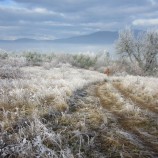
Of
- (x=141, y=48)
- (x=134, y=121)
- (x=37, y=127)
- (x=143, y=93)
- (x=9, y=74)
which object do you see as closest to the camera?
(x=37, y=127)

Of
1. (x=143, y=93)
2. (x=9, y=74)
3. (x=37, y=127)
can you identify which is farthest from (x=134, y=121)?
(x=9, y=74)

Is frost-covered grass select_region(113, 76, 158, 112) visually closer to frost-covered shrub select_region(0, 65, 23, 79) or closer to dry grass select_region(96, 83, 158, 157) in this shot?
dry grass select_region(96, 83, 158, 157)

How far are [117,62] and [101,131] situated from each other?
159 ft

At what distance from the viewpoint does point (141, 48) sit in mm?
53594

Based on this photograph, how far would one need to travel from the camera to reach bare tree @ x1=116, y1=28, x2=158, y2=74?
52.4 metres

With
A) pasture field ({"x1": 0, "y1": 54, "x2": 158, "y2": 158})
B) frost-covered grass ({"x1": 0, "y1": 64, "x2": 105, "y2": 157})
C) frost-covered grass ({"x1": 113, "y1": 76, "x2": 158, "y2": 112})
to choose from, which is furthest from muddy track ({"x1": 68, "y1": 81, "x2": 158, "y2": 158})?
frost-covered grass ({"x1": 113, "y1": 76, "x2": 158, "y2": 112})

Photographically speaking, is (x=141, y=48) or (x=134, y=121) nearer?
(x=134, y=121)

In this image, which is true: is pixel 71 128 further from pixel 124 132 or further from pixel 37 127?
pixel 124 132

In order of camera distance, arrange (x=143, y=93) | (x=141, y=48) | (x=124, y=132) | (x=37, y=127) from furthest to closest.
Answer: (x=141, y=48) < (x=143, y=93) < (x=124, y=132) < (x=37, y=127)

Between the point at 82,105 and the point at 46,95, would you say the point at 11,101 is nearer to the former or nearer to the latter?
the point at 46,95

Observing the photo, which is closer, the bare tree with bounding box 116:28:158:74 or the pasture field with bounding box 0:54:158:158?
the pasture field with bounding box 0:54:158:158

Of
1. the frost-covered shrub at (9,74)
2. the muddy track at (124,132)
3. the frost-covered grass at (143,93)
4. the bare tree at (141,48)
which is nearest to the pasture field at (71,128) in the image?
the muddy track at (124,132)

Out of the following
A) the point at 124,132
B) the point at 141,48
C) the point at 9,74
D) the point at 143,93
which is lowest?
the point at 141,48

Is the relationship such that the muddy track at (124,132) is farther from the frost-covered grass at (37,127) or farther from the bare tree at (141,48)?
the bare tree at (141,48)
